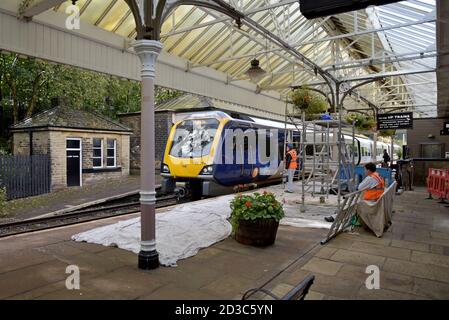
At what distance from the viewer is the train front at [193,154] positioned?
399 inches

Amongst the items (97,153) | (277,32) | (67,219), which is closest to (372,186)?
(277,32)

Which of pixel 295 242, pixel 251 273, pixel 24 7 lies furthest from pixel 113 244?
pixel 24 7

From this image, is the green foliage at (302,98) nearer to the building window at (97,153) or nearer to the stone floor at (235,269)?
the stone floor at (235,269)

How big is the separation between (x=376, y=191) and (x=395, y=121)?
31.6 ft

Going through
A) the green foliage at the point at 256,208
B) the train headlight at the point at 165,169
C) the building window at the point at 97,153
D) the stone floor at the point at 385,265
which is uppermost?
the building window at the point at 97,153

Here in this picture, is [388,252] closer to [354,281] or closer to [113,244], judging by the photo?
[354,281]

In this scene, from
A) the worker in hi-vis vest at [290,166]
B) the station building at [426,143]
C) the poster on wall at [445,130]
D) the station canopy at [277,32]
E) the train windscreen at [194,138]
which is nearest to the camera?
the station canopy at [277,32]

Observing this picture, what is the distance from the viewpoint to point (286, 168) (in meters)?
12.2

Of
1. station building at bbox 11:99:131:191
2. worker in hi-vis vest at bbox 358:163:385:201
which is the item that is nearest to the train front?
worker in hi-vis vest at bbox 358:163:385:201

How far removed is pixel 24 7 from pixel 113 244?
17.0ft

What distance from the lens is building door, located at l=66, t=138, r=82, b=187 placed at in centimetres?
1623

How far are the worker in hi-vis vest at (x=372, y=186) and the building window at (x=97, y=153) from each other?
13.5m

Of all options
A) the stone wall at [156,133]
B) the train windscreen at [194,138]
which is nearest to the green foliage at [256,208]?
the train windscreen at [194,138]

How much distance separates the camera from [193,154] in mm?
10570
